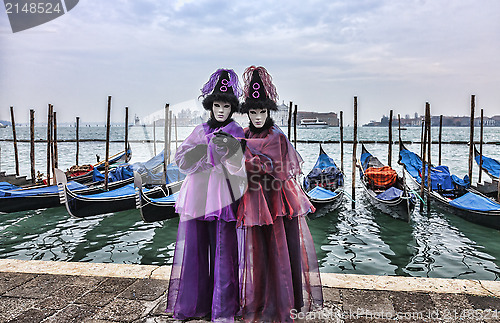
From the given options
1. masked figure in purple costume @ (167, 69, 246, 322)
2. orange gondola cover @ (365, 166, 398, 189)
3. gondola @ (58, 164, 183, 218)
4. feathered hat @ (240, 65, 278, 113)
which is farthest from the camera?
orange gondola cover @ (365, 166, 398, 189)

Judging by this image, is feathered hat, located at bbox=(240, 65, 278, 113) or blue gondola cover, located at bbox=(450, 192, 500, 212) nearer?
feathered hat, located at bbox=(240, 65, 278, 113)

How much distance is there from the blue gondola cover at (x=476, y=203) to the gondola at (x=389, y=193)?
2.56ft

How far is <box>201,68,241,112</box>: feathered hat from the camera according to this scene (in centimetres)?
199

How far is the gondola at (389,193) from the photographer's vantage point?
6602 millimetres

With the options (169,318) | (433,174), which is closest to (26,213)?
(169,318)

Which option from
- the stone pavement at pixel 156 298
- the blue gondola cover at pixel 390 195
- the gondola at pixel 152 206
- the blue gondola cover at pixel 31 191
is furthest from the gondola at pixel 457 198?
the blue gondola cover at pixel 31 191

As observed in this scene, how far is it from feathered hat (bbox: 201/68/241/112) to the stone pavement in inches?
46.6

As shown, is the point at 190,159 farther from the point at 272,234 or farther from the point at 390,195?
the point at 390,195

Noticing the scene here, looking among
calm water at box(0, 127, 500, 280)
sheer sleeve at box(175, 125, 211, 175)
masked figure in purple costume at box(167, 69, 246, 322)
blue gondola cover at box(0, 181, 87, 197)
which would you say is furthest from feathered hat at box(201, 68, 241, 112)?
blue gondola cover at box(0, 181, 87, 197)

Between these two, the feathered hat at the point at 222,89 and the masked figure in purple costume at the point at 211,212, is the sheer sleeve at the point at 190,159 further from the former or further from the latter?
the feathered hat at the point at 222,89

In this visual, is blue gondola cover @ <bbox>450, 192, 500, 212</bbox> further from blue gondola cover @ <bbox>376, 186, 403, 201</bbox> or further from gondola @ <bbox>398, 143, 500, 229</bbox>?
blue gondola cover @ <bbox>376, 186, 403, 201</bbox>

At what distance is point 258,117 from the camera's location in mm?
1992

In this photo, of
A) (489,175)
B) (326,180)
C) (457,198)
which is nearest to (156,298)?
(457,198)

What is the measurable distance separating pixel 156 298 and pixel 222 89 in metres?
1.28
